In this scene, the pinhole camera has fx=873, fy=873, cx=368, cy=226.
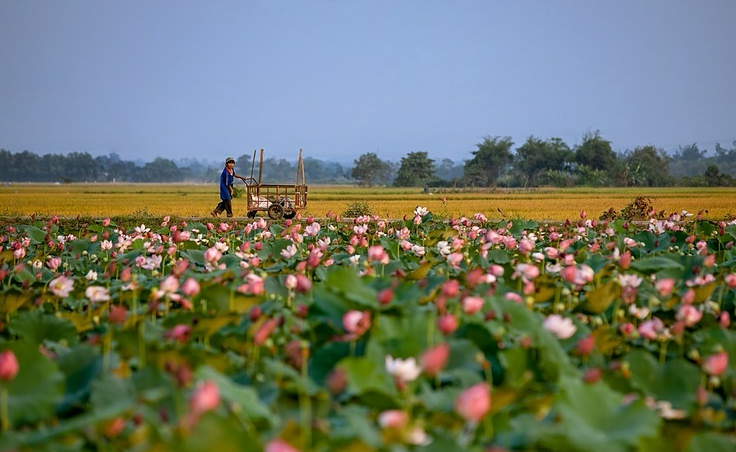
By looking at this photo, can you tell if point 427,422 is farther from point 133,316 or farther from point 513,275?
point 513,275

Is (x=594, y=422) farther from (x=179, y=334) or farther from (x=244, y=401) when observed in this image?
(x=179, y=334)

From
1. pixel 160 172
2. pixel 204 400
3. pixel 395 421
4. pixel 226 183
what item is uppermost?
pixel 226 183

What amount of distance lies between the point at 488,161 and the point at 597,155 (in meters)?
14.3

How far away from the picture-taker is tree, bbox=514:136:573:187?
91188 millimetres

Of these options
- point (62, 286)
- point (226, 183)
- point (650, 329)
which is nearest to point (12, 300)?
point (62, 286)

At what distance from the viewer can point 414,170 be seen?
93.7m

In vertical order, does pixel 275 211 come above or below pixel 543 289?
below

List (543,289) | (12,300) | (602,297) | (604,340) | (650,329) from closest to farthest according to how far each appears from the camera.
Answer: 1. (650,329)
2. (604,340)
3. (602,297)
4. (12,300)
5. (543,289)

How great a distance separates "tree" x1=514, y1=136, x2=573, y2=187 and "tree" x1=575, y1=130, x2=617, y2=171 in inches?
65.4

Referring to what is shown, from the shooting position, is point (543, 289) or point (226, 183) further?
point (226, 183)

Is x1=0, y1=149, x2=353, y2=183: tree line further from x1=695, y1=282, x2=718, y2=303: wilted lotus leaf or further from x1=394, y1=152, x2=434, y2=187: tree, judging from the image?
x1=695, y1=282, x2=718, y2=303: wilted lotus leaf

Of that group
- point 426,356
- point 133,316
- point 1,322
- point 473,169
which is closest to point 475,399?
point 426,356

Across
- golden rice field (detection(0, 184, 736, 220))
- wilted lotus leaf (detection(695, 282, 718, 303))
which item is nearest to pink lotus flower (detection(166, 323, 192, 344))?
wilted lotus leaf (detection(695, 282, 718, 303))

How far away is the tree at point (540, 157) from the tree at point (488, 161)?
1.65 meters
